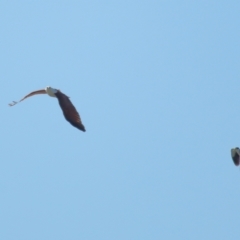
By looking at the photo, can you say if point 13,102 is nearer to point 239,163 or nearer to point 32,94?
point 32,94

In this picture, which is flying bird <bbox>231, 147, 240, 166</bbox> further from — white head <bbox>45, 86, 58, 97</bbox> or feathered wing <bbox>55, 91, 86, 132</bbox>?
feathered wing <bbox>55, 91, 86, 132</bbox>

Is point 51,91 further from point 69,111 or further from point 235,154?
point 235,154

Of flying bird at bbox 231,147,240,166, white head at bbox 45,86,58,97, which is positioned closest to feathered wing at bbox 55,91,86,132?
white head at bbox 45,86,58,97

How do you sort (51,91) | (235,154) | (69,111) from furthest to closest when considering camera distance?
1. (235,154)
2. (51,91)
3. (69,111)

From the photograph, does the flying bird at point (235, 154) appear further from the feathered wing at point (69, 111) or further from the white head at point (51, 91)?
the feathered wing at point (69, 111)

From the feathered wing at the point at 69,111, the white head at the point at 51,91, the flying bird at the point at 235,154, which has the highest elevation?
the white head at the point at 51,91

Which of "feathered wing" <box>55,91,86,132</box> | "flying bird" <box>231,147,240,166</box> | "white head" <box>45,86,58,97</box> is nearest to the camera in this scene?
"feathered wing" <box>55,91,86,132</box>

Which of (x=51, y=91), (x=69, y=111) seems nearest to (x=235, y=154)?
(x=51, y=91)

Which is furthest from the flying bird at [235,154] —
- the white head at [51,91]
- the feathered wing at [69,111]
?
the feathered wing at [69,111]

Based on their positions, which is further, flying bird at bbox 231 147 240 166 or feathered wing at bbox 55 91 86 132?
flying bird at bbox 231 147 240 166

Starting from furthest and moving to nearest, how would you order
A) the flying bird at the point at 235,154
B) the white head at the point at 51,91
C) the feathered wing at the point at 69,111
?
the flying bird at the point at 235,154, the white head at the point at 51,91, the feathered wing at the point at 69,111

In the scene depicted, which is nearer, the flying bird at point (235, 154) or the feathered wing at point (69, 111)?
the feathered wing at point (69, 111)

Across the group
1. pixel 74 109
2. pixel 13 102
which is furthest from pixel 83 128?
pixel 13 102

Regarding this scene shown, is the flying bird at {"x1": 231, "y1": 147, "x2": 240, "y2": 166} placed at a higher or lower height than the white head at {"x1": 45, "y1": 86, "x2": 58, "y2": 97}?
lower
